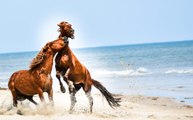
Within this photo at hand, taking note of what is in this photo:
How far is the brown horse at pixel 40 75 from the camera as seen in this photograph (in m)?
11.4

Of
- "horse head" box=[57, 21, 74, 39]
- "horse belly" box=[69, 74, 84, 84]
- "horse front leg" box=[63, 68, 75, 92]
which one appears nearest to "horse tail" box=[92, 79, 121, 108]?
"horse belly" box=[69, 74, 84, 84]

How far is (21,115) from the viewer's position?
11453 mm

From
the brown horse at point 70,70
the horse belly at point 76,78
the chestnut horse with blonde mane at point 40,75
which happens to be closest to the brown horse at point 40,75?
the chestnut horse with blonde mane at point 40,75

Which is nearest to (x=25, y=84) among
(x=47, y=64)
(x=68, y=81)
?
(x=47, y=64)

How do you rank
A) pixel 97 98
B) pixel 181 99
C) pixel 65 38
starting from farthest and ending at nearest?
pixel 181 99 < pixel 97 98 < pixel 65 38

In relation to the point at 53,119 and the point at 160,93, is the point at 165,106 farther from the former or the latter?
the point at 53,119

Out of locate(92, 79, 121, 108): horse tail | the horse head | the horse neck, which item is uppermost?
the horse head

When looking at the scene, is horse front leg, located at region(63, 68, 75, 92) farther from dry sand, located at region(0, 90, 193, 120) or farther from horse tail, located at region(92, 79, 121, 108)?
horse tail, located at region(92, 79, 121, 108)

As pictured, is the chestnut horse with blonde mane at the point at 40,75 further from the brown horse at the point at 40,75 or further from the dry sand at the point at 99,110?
the dry sand at the point at 99,110

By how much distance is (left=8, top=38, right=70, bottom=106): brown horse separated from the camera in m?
11.4

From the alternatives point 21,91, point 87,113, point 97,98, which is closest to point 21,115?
point 21,91

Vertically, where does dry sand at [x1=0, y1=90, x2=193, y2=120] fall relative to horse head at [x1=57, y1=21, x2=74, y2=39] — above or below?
below

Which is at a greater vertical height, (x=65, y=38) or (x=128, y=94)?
(x=65, y=38)

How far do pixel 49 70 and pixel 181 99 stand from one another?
28.5 feet
